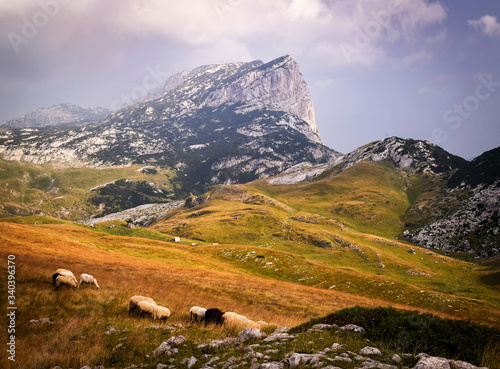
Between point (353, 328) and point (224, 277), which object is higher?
point (353, 328)

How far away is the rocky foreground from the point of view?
7.43m

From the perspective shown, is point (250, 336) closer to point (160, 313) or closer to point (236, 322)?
point (236, 322)

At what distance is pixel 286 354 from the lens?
27.5ft

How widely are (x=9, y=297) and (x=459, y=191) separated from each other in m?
231

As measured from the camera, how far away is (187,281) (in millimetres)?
35438

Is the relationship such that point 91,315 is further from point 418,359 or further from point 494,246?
point 494,246

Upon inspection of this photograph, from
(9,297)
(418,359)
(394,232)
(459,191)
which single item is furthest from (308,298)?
(459,191)

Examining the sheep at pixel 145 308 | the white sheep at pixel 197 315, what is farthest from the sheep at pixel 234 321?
the sheep at pixel 145 308

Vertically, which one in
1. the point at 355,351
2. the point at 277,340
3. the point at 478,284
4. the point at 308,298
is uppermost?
the point at 355,351

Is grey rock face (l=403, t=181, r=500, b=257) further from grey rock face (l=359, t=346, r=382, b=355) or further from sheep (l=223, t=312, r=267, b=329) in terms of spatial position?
grey rock face (l=359, t=346, r=382, b=355)

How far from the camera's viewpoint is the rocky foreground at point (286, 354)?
743cm

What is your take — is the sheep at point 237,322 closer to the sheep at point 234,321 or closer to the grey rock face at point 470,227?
the sheep at point 234,321

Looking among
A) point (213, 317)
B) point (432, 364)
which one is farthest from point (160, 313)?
point (432, 364)

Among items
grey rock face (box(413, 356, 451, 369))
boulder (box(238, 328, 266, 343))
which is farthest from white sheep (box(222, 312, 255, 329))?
grey rock face (box(413, 356, 451, 369))
